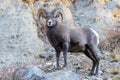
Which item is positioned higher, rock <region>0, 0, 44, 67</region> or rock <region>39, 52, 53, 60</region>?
rock <region>0, 0, 44, 67</region>

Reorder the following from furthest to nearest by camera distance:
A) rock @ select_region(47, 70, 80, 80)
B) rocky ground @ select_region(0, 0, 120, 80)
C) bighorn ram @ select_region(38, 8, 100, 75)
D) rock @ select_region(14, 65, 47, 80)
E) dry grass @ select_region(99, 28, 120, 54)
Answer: dry grass @ select_region(99, 28, 120, 54) < bighorn ram @ select_region(38, 8, 100, 75) < rocky ground @ select_region(0, 0, 120, 80) < rock @ select_region(47, 70, 80, 80) < rock @ select_region(14, 65, 47, 80)

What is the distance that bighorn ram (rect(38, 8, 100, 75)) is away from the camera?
11727 millimetres

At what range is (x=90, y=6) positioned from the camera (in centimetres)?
1736

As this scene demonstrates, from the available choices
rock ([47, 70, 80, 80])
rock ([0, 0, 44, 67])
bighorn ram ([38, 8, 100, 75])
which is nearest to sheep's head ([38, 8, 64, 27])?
bighorn ram ([38, 8, 100, 75])

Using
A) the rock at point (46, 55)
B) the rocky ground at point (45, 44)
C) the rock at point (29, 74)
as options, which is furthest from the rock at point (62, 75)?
the rock at point (46, 55)

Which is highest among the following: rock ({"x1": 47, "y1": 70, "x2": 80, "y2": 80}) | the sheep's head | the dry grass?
the sheep's head

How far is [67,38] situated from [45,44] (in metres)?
3.00

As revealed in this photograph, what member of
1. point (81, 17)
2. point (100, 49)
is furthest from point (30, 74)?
point (81, 17)

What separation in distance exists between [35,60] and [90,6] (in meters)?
4.72

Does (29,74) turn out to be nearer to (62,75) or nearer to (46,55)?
(62,75)

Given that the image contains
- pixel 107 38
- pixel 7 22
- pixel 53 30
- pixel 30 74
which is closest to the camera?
pixel 30 74

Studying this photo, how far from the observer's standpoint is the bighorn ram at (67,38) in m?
11.7

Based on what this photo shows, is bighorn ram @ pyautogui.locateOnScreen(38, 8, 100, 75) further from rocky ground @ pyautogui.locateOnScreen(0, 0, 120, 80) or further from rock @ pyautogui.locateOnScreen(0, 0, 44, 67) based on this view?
rock @ pyautogui.locateOnScreen(0, 0, 44, 67)

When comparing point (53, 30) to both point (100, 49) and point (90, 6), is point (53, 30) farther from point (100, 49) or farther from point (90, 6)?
point (90, 6)
